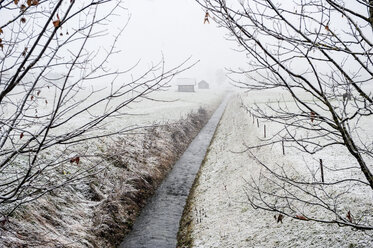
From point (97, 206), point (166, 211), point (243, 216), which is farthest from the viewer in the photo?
point (166, 211)

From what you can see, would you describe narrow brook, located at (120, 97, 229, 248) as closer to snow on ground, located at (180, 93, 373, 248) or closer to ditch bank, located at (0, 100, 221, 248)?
ditch bank, located at (0, 100, 221, 248)

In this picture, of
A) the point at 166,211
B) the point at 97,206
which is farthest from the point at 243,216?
the point at 97,206

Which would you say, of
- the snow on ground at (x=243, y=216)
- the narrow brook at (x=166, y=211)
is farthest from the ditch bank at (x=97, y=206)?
the snow on ground at (x=243, y=216)

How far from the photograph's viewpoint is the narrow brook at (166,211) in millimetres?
11038

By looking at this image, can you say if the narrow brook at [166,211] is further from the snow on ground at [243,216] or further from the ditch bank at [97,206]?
the snow on ground at [243,216]

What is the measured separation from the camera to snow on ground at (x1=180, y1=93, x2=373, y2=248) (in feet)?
27.9

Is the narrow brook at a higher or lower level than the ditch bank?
lower

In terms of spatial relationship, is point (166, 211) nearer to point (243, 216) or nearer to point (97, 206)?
point (97, 206)

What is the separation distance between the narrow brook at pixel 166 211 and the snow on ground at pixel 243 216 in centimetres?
53

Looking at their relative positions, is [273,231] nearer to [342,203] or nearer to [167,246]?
[342,203]

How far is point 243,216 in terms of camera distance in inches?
449

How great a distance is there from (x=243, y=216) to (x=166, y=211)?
3.94m

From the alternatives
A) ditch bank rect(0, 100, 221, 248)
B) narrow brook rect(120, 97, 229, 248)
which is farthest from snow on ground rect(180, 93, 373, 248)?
ditch bank rect(0, 100, 221, 248)

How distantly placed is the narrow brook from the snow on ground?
0.53 m
